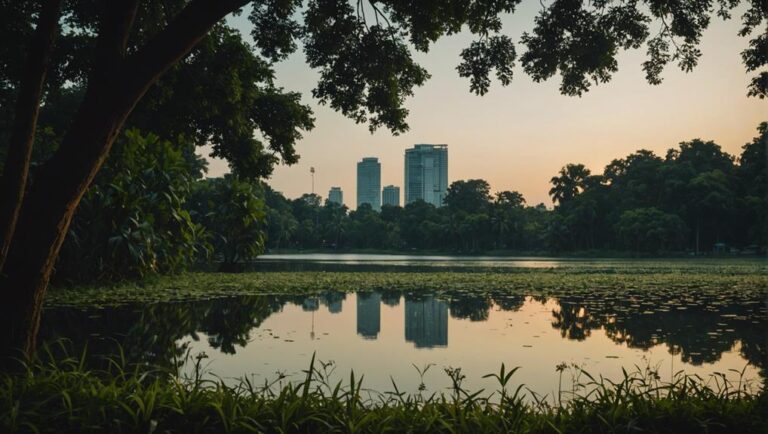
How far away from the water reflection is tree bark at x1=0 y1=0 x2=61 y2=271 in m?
2.41

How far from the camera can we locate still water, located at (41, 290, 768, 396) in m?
6.96

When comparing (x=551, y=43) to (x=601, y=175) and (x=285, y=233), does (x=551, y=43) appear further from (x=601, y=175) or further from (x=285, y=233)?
(x=601, y=175)

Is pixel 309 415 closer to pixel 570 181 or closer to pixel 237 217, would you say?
pixel 237 217

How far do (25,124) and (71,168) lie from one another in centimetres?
69

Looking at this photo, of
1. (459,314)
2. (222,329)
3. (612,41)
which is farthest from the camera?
(459,314)

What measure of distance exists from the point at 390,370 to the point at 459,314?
566cm

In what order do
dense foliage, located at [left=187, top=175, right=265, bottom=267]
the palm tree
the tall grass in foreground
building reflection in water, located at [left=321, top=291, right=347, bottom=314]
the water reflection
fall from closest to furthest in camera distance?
the tall grass in foreground < the water reflection < building reflection in water, located at [left=321, top=291, right=347, bottom=314] < dense foliage, located at [left=187, top=175, right=265, bottom=267] < the palm tree

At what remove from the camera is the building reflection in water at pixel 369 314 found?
985 cm

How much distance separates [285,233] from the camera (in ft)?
273

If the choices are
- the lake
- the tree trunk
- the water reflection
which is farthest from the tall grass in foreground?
the water reflection

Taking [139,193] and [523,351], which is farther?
[139,193]

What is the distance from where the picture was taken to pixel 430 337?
9422 millimetres

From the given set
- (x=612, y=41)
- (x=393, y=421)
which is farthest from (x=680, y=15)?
(x=393, y=421)

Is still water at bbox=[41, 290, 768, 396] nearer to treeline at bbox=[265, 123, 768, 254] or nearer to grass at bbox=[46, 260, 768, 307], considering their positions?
grass at bbox=[46, 260, 768, 307]
